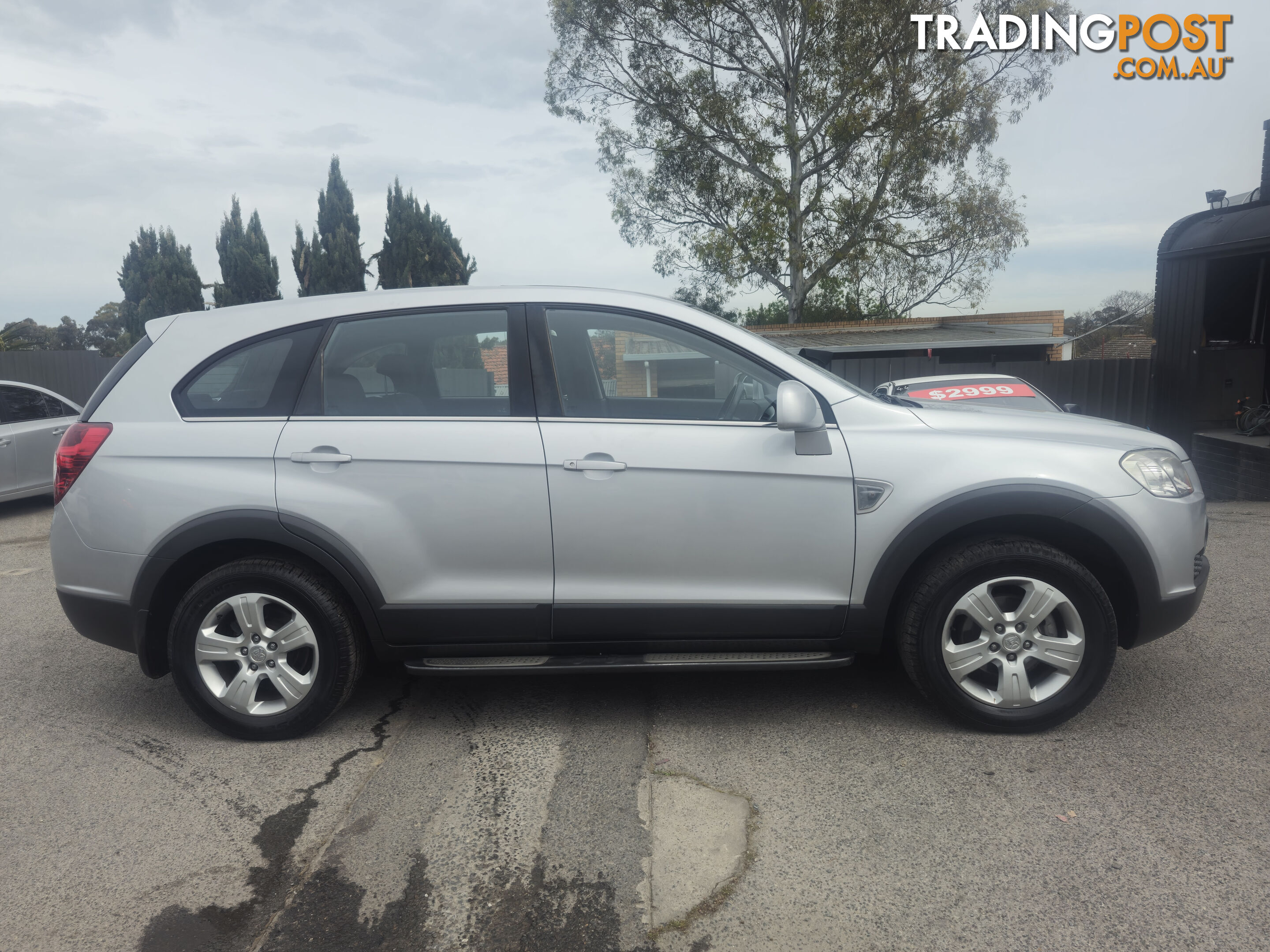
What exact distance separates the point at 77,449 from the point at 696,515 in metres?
2.47

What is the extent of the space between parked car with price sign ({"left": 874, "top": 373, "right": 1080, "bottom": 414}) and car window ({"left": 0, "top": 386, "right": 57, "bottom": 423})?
355 inches

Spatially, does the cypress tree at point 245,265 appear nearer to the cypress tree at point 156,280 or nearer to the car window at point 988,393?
the cypress tree at point 156,280

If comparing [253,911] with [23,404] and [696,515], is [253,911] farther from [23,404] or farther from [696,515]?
[23,404]

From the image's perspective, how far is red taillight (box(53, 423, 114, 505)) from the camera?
353 centimetres

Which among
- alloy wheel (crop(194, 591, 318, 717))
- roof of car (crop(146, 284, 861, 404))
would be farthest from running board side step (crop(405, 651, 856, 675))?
roof of car (crop(146, 284, 861, 404))

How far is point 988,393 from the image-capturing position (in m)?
8.16

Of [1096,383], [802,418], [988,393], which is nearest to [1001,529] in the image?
[802,418]

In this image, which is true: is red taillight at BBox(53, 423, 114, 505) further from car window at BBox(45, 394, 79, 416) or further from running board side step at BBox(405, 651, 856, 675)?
car window at BBox(45, 394, 79, 416)

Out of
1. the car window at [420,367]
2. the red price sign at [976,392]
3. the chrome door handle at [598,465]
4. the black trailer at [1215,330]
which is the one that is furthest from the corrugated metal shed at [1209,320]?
the car window at [420,367]

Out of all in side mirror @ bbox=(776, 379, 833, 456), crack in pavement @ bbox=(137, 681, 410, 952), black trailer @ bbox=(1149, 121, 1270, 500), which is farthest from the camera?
black trailer @ bbox=(1149, 121, 1270, 500)

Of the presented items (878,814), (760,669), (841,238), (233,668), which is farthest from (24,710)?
(841,238)

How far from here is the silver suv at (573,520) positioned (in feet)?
11.1

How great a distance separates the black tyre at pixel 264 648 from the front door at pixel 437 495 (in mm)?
219

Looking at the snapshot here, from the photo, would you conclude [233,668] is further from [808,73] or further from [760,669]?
[808,73]
